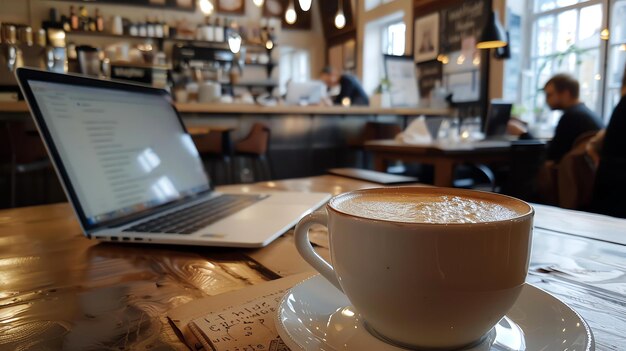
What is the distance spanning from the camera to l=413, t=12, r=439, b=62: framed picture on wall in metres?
5.84

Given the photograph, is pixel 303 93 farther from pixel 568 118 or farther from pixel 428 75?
pixel 568 118

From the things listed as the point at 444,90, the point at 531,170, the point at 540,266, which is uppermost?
the point at 444,90

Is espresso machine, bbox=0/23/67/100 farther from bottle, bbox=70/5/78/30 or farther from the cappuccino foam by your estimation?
the cappuccino foam

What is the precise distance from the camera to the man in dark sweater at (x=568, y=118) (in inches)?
129

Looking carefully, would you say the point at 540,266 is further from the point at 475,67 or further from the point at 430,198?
the point at 475,67

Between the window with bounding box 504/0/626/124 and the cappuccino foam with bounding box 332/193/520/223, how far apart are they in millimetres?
4478

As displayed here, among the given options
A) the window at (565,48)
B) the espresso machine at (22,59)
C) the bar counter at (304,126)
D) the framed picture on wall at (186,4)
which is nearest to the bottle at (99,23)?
the framed picture on wall at (186,4)

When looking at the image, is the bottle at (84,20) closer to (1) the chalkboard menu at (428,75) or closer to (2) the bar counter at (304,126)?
(2) the bar counter at (304,126)

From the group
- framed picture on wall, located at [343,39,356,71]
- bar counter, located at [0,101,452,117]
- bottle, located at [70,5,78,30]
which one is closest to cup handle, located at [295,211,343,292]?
bar counter, located at [0,101,452,117]

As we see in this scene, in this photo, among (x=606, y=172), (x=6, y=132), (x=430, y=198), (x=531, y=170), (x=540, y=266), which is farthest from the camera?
(x=531, y=170)

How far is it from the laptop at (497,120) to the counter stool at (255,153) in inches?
71.2

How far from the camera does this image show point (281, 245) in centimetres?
63

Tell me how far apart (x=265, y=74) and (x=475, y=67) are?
149 inches

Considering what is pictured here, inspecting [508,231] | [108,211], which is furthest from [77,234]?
[508,231]
